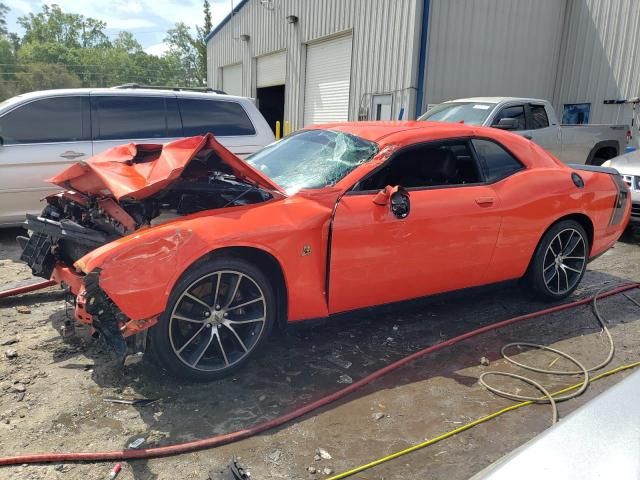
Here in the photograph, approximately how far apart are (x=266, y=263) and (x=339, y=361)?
2.85 feet

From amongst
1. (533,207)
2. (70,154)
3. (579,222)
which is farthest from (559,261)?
(70,154)

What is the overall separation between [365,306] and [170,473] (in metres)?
1.69

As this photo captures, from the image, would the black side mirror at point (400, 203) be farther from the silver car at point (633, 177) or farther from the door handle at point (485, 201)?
the silver car at point (633, 177)

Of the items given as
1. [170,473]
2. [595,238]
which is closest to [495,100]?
[595,238]

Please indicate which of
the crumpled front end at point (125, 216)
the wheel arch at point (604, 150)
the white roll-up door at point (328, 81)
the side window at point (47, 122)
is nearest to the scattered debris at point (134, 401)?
the crumpled front end at point (125, 216)

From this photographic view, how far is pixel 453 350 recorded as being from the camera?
3730 millimetres

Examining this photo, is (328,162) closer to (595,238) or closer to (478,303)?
(478,303)

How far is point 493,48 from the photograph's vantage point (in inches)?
502

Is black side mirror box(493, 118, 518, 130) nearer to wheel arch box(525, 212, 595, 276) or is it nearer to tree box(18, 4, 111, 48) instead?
wheel arch box(525, 212, 595, 276)

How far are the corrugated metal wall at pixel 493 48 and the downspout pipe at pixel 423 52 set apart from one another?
171mm

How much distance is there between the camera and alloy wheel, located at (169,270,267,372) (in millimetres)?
3037

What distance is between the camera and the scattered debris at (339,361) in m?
3.44

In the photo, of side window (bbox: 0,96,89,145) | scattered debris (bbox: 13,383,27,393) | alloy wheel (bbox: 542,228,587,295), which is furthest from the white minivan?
alloy wheel (bbox: 542,228,587,295)

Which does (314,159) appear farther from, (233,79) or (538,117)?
(233,79)
